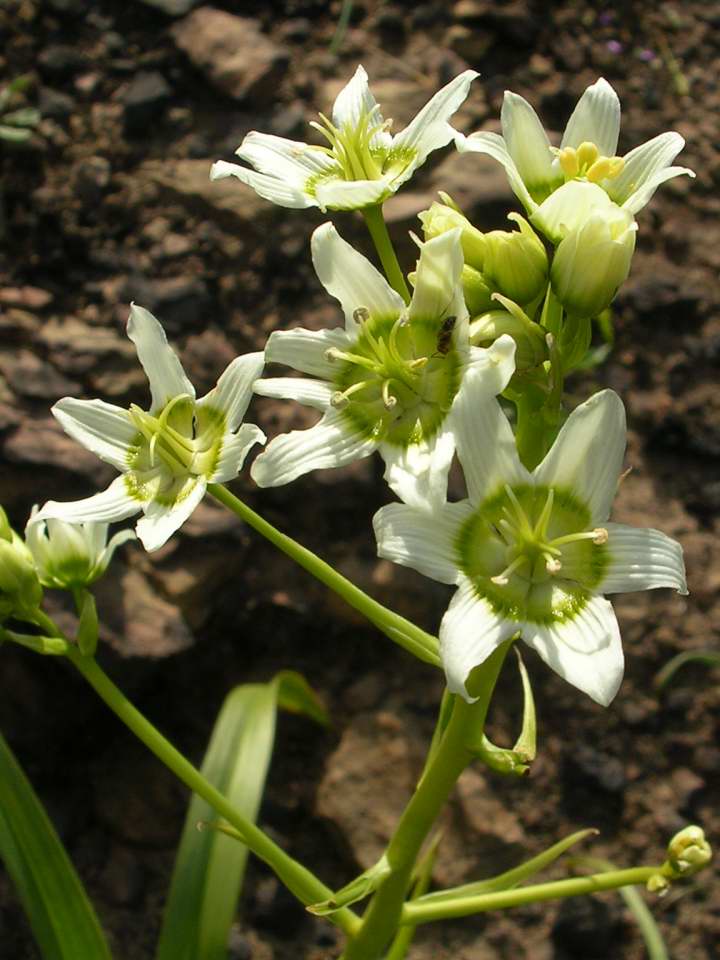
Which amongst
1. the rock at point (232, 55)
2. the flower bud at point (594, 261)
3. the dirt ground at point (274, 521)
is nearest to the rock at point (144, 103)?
the dirt ground at point (274, 521)

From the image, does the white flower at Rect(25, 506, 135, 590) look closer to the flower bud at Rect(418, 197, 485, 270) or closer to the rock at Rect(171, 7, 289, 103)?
the flower bud at Rect(418, 197, 485, 270)

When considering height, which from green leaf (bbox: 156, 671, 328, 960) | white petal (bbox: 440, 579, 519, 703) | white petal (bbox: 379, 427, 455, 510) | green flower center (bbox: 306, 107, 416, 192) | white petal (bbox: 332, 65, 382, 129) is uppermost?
white petal (bbox: 332, 65, 382, 129)

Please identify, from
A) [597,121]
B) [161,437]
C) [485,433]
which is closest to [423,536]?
[485,433]

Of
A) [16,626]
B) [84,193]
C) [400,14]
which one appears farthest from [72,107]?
[16,626]

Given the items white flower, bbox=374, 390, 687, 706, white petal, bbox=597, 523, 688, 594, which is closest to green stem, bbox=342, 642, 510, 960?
white flower, bbox=374, 390, 687, 706

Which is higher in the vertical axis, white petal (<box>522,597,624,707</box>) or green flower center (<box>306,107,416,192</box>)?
green flower center (<box>306,107,416,192</box>)

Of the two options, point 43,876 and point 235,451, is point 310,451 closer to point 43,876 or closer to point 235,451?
point 235,451
